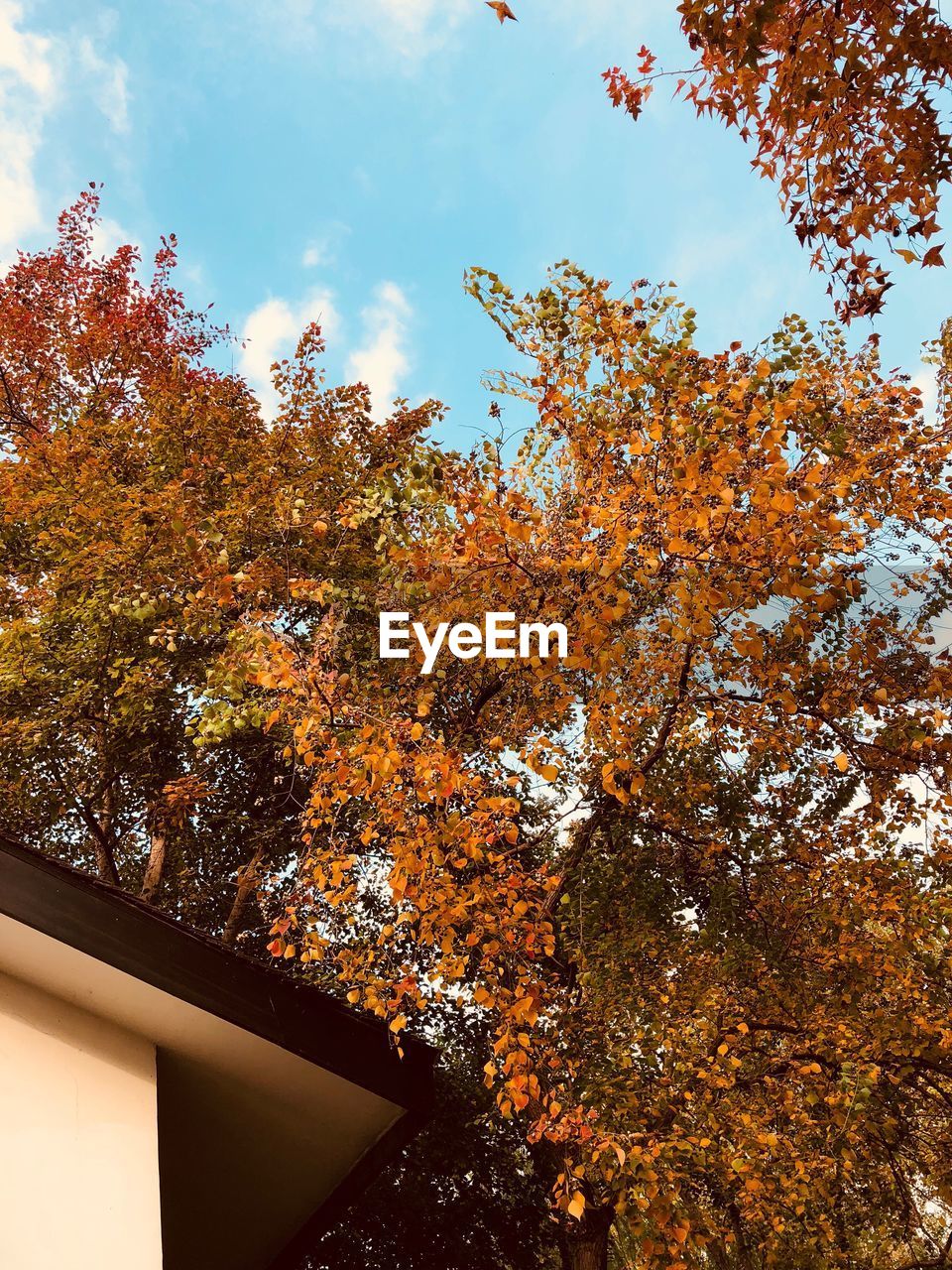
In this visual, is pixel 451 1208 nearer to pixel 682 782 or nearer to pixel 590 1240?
pixel 590 1240

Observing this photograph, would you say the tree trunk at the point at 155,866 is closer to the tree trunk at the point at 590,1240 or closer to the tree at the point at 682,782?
the tree at the point at 682,782

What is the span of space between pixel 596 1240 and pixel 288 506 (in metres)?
8.27

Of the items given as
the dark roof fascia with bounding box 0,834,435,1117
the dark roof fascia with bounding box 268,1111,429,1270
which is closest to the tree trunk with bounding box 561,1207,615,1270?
the dark roof fascia with bounding box 268,1111,429,1270

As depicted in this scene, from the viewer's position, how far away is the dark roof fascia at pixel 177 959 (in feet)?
9.93

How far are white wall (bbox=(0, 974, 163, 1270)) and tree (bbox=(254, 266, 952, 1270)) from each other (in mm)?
2148

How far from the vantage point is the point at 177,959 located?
3.11m

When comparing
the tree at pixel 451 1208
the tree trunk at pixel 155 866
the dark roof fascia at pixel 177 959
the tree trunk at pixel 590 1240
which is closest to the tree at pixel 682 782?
the tree trunk at pixel 590 1240

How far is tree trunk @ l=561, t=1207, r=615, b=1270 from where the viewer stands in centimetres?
820

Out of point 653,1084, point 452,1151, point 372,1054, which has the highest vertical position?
point 372,1054

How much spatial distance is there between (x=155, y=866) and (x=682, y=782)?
731 cm

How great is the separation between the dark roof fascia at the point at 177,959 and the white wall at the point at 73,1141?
42cm

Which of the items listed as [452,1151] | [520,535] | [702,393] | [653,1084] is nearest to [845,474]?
[702,393]

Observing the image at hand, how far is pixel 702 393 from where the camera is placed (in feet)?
24.1

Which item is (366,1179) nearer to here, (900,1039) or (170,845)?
(900,1039)
